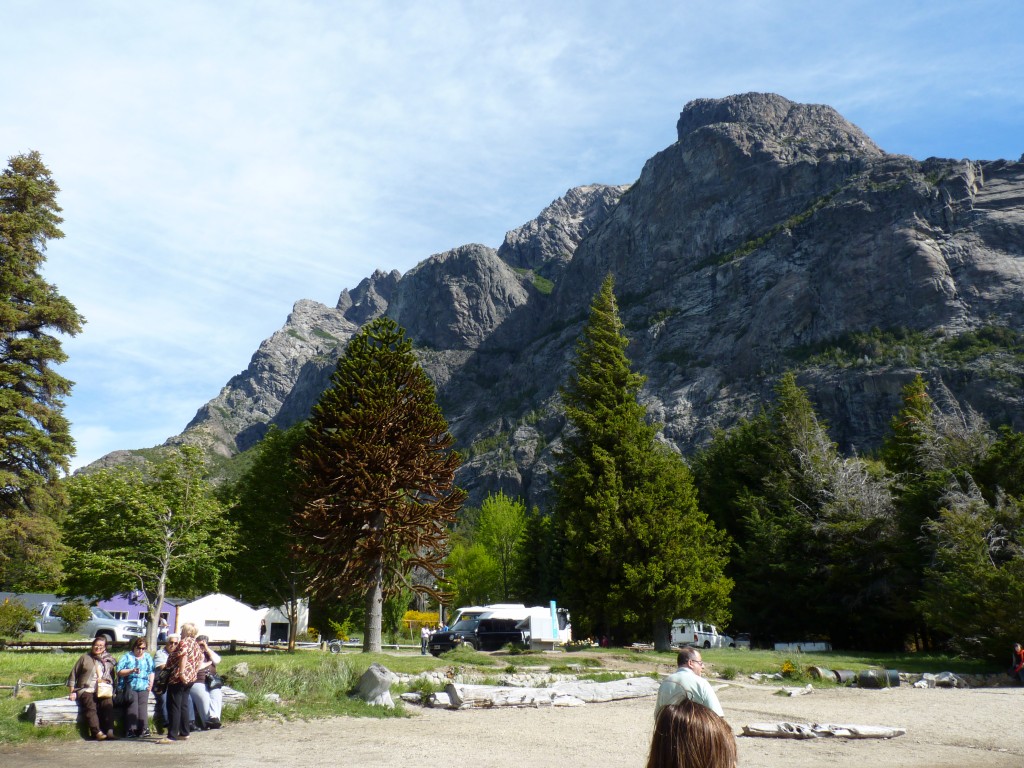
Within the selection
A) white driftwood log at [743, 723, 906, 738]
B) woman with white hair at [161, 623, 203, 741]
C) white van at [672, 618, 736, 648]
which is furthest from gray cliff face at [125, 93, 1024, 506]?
woman with white hair at [161, 623, 203, 741]

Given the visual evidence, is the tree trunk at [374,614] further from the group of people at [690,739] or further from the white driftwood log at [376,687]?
the group of people at [690,739]

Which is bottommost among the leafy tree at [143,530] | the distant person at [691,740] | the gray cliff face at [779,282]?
the distant person at [691,740]

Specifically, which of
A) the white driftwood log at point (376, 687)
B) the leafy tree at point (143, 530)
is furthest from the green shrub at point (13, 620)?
the white driftwood log at point (376, 687)

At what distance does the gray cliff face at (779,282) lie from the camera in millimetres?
112562

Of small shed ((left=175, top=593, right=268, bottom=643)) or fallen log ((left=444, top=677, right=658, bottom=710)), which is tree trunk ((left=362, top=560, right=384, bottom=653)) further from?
small shed ((left=175, top=593, right=268, bottom=643))

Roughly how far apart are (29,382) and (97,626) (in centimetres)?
1984

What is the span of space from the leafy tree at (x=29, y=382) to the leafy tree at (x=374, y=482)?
803 cm

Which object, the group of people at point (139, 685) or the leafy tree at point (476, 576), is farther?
the leafy tree at point (476, 576)

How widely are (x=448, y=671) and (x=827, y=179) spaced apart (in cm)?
16335

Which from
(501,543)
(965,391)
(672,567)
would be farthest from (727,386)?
(672,567)

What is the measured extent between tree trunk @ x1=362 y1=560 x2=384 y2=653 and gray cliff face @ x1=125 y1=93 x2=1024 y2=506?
9727cm

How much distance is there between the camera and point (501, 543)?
2977 inches

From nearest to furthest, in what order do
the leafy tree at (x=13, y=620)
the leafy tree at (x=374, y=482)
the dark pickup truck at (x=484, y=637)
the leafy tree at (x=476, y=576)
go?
the leafy tree at (x=374, y=482), the leafy tree at (x=13, y=620), the dark pickup truck at (x=484, y=637), the leafy tree at (x=476, y=576)

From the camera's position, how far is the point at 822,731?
1211 centimetres
